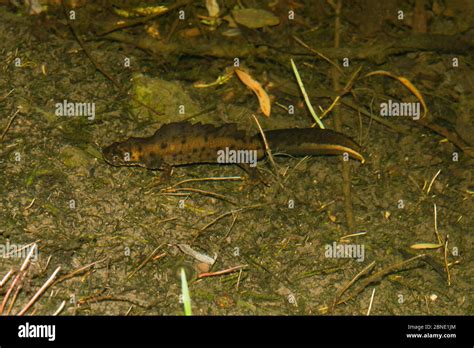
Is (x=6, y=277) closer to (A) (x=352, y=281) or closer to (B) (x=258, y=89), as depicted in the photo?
(A) (x=352, y=281)

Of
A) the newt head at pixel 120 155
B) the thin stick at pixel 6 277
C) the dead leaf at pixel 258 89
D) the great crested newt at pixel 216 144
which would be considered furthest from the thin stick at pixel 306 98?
the thin stick at pixel 6 277

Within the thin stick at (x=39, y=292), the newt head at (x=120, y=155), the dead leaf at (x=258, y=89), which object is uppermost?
the dead leaf at (x=258, y=89)

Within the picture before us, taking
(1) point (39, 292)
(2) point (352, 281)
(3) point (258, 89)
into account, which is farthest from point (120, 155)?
(2) point (352, 281)

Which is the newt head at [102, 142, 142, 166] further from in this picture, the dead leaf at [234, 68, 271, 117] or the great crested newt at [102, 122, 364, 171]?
the dead leaf at [234, 68, 271, 117]

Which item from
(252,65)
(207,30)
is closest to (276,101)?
(252,65)

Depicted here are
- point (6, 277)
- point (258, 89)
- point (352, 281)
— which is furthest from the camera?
point (258, 89)

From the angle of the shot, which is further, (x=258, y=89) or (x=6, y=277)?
(x=258, y=89)

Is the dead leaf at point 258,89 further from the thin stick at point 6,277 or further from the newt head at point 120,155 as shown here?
the thin stick at point 6,277
